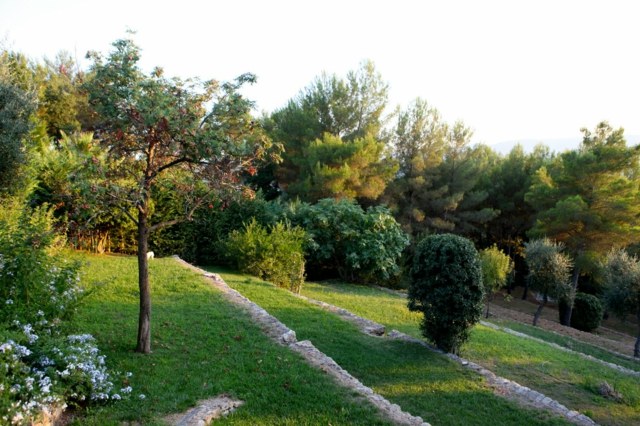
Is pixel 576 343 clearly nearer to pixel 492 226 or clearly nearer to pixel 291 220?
pixel 291 220

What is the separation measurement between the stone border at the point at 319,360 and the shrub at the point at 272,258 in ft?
11.0

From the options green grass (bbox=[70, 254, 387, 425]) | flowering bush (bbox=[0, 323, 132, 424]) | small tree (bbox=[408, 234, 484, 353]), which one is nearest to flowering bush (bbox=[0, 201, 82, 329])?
flowering bush (bbox=[0, 323, 132, 424])

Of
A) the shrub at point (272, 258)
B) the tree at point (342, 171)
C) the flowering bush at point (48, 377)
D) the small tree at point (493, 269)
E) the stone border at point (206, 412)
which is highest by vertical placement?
the tree at point (342, 171)

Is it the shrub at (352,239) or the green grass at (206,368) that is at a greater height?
the shrub at (352,239)

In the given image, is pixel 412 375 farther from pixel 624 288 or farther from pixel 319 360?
pixel 624 288

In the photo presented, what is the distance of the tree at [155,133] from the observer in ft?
15.8

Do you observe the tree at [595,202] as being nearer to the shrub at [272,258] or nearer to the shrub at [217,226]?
the shrub at [272,258]

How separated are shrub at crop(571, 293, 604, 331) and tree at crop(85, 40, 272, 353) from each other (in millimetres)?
16805

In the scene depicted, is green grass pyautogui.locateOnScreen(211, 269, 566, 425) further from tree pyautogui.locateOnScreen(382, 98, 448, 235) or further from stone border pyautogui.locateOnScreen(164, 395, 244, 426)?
tree pyautogui.locateOnScreen(382, 98, 448, 235)

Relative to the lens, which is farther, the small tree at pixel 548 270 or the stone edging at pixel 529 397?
the small tree at pixel 548 270

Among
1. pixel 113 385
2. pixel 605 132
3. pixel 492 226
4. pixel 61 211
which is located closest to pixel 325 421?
pixel 113 385

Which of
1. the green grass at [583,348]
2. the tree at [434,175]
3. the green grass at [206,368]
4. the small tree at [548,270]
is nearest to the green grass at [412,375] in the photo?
the green grass at [206,368]

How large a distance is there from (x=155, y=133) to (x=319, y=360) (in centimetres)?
320

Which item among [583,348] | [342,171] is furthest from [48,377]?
[342,171]
